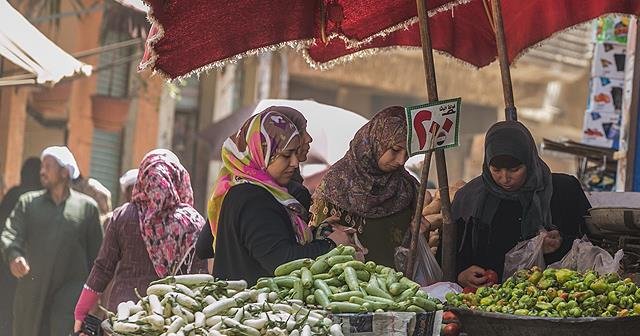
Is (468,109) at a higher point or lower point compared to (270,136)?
higher

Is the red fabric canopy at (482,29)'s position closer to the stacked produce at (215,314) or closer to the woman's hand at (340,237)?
the woman's hand at (340,237)

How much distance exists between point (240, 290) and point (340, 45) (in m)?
2.96

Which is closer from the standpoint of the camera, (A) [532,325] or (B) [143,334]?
(B) [143,334]

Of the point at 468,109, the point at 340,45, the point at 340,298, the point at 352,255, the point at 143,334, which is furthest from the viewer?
the point at 468,109

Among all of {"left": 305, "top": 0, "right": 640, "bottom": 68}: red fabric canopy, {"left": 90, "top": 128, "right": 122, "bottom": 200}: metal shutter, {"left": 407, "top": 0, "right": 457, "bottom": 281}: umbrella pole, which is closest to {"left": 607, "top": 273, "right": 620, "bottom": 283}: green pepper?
{"left": 407, "top": 0, "right": 457, "bottom": 281}: umbrella pole

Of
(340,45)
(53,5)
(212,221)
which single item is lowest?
(212,221)

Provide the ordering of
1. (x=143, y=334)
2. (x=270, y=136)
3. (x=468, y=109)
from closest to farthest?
(x=143, y=334), (x=270, y=136), (x=468, y=109)

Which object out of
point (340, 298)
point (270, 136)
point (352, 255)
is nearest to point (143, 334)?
point (340, 298)

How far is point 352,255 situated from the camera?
514 centimetres

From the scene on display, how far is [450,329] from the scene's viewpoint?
4.86 meters

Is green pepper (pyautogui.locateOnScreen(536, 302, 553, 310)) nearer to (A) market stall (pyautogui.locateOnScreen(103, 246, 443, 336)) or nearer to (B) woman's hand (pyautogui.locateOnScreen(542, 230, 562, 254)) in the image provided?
(A) market stall (pyautogui.locateOnScreen(103, 246, 443, 336))

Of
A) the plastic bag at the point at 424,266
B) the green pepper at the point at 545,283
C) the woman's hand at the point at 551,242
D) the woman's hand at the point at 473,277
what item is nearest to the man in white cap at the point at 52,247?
the plastic bag at the point at 424,266

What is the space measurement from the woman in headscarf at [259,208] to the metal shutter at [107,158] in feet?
39.8

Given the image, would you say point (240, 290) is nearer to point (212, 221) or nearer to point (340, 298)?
point (340, 298)
